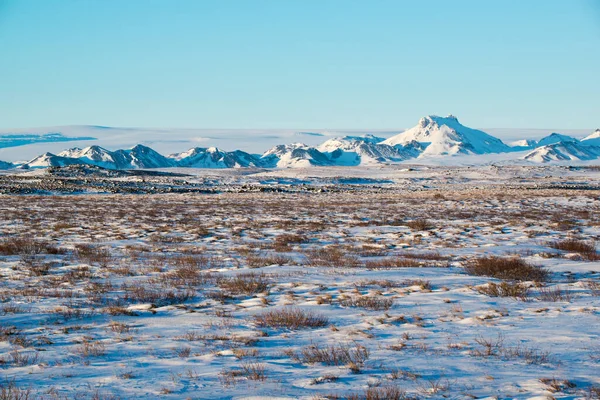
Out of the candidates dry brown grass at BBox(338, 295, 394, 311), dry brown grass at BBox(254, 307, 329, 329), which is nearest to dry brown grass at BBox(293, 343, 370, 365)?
dry brown grass at BBox(254, 307, 329, 329)

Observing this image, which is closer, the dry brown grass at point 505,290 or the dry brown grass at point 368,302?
the dry brown grass at point 368,302

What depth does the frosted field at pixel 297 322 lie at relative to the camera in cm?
526

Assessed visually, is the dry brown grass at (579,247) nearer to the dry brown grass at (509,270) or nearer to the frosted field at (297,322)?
the frosted field at (297,322)

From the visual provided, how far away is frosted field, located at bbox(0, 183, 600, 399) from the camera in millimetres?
5258

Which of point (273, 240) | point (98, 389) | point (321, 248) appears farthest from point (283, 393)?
point (273, 240)

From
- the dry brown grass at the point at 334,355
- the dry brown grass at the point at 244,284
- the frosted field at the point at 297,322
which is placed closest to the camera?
the frosted field at the point at 297,322

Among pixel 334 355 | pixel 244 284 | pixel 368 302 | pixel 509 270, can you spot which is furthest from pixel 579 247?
pixel 334 355

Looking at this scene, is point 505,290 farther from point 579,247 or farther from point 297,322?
point 579,247

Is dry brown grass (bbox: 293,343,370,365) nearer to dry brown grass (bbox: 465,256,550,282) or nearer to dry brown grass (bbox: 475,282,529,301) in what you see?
dry brown grass (bbox: 475,282,529,301)

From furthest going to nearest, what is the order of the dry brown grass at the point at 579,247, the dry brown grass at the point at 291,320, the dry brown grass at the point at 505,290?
the dry brown grass at the point at 579,247
the dry brown grass at the point at 505,290
the dry brown grass at the point at 291,320

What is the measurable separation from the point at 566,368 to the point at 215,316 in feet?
15.5

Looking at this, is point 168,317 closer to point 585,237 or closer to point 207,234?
point 207,234

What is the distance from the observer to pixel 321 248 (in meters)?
16.2

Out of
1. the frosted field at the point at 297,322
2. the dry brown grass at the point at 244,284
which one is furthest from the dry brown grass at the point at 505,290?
the dry brown grass at the point at 244,284
